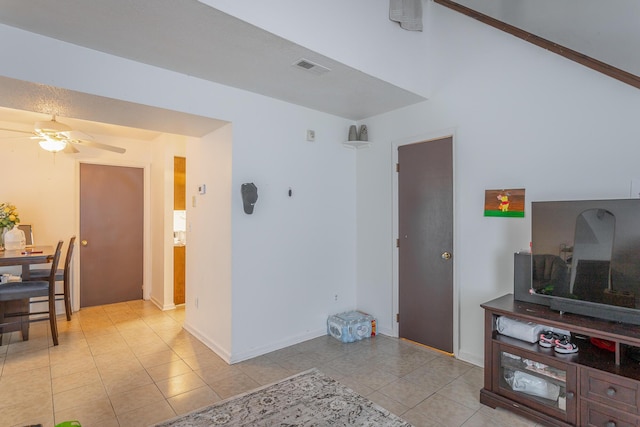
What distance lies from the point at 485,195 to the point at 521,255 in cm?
67

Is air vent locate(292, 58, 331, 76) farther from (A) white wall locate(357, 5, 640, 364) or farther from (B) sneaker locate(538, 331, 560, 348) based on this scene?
(B) sneaker locate(538, 331, 560, 348)

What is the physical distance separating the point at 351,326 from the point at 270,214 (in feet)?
5.01

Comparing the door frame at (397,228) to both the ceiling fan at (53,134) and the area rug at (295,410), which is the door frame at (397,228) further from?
the ceiling fan at (53,134)

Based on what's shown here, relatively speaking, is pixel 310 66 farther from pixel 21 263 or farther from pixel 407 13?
pixel 21 263

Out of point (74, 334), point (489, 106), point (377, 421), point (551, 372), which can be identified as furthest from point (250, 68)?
point (74, 334)

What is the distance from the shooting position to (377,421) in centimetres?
221

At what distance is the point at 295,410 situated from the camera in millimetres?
2344

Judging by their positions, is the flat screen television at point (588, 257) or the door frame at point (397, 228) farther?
the door frame at point (397, 228)

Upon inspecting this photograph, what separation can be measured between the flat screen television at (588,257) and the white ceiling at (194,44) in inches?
69.0

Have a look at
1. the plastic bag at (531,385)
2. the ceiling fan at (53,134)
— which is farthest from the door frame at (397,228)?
the ceiling fan at (53,134)

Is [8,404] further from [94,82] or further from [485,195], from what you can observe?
[485,195]

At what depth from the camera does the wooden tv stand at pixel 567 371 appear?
1.85 metres

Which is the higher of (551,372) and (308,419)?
(551,372)

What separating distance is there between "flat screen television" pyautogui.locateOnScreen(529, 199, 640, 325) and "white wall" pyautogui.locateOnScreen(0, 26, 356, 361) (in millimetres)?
2092
